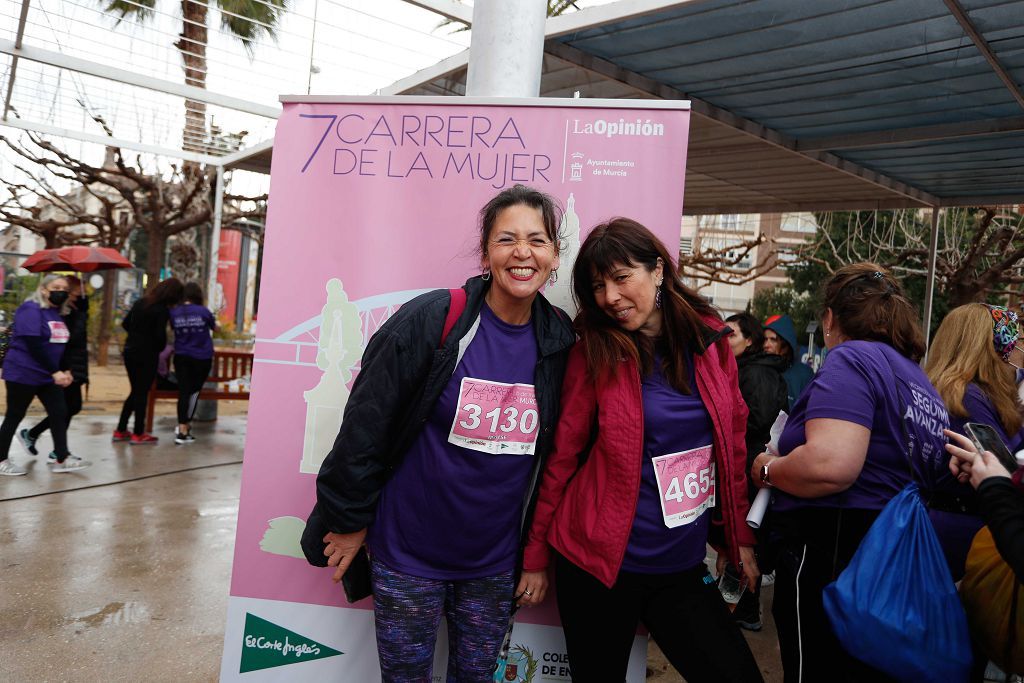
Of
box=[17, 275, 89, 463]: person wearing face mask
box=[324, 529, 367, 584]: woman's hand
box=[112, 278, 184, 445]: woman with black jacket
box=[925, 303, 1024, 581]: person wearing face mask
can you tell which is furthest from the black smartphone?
box=[112, 278, 184, 445]: woman with black jacket

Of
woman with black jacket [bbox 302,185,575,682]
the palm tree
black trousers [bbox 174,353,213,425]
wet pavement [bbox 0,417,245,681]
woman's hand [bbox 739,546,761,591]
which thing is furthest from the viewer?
the palm tree

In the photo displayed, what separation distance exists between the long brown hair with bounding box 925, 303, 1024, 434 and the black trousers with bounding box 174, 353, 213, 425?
→ 6940 millimetres

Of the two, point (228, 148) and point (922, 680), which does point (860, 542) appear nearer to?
point (922, 680)

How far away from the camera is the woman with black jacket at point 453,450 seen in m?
1.94

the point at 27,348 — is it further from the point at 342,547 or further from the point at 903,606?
the point at 903,606

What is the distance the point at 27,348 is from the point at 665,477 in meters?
5.64

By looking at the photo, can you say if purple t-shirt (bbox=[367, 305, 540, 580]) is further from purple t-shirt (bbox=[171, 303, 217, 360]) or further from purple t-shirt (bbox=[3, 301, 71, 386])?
purple t-shirt (bbox=[171, 303, 217, 360])

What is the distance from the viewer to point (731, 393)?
215 centimetres

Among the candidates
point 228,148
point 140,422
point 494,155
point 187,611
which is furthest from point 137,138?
point 494,155

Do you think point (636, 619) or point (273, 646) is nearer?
point (636, 619)

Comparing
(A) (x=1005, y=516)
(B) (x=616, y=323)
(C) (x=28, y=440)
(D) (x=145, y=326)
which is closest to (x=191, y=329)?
(D) (x=145, y=326)

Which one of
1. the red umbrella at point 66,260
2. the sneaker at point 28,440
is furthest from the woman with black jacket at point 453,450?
the red umbrella at point 66,260

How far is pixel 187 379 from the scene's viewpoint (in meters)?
7.62

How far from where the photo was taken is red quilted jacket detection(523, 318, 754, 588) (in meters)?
1.98
